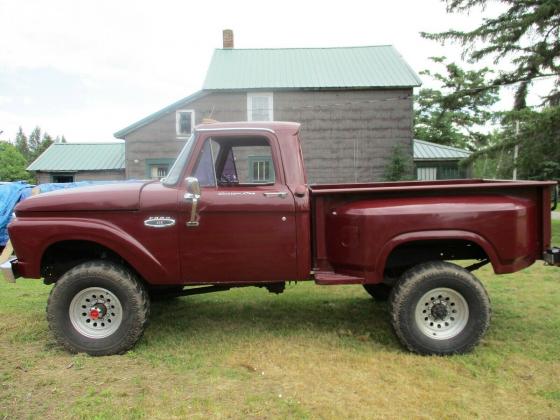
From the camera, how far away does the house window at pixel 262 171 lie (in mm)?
4523

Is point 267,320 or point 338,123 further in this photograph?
point 338,123

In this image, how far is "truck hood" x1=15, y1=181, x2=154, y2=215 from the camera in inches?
171

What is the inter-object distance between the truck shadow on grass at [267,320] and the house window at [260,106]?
15.7 metres

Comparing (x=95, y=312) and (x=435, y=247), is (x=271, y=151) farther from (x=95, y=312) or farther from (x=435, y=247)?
(x=95, y=312)

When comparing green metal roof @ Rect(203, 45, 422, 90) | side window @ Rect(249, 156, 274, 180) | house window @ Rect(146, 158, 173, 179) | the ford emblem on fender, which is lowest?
the ford emblem on fender

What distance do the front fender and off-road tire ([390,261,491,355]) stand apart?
209cm

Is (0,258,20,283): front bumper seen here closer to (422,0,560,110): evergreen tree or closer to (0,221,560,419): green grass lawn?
(0,221,560,419): green grass lawn

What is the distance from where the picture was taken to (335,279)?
4.36 meters

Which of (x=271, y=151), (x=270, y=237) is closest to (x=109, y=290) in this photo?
(x=270, y=237)

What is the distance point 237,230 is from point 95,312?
4.98ft

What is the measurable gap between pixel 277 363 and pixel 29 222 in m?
2.57

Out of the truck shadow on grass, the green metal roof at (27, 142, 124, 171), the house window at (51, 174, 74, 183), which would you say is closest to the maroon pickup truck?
the truck shadow on grass

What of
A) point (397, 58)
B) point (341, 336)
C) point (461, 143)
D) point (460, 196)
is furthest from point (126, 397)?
point (461, 143)

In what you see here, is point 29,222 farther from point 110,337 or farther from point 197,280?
point 197,280
